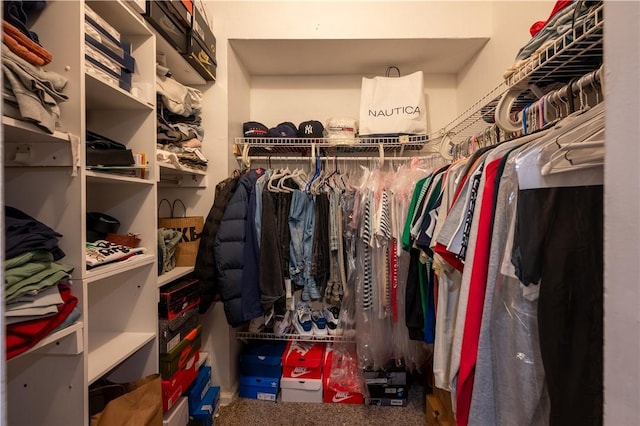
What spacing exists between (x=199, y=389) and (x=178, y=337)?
1.18ft

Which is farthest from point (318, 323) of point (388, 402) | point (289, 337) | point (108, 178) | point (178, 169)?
point (108, 178)

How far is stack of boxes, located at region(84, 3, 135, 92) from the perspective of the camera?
34.7 inches

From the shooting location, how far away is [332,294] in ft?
5.07

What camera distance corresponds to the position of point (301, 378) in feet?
5.46

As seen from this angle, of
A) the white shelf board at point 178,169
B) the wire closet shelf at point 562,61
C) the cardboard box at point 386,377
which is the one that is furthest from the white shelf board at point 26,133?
the cardboard box at point 386,377

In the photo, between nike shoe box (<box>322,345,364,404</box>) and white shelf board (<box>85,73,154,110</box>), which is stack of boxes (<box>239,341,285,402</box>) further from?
white shelf board (<box>85,73,154,110</box>)

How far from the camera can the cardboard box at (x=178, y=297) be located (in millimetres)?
1270

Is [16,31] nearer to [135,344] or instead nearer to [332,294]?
[135,344]

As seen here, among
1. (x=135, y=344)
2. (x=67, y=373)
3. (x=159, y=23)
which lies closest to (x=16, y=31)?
(x=159, y=23)

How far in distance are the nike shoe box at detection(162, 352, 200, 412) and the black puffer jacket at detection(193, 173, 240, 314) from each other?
26 centimetres

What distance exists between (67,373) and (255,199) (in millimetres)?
970

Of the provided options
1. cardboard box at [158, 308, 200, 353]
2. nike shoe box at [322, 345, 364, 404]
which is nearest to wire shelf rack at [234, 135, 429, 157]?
cardboard box at [158, 308, 200, 353]

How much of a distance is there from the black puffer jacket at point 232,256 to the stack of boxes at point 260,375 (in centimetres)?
44

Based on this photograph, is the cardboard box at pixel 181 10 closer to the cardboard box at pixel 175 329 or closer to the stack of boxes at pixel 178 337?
the stack of boxes at pixel 178 337
